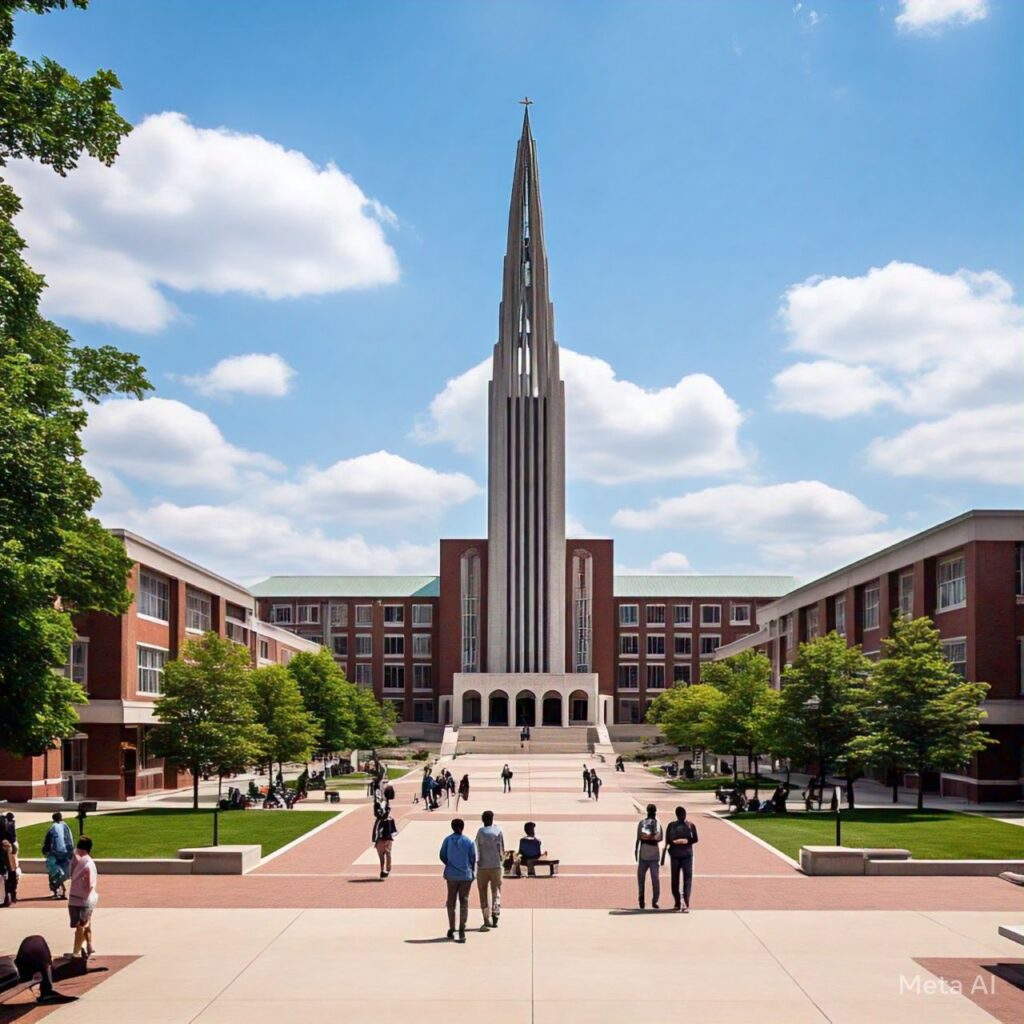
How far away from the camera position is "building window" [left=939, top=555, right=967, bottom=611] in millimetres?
50719

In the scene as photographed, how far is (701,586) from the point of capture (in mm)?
141375

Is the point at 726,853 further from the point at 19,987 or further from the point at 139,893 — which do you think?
the point at 19,987

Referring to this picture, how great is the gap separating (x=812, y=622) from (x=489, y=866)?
6163 centimetres

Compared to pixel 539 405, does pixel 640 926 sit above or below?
below

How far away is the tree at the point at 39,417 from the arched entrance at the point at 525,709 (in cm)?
9104

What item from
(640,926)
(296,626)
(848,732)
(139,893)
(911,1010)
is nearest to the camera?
(911,1010)

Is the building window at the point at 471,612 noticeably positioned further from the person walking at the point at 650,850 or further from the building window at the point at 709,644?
the person walking at the point at 650,850

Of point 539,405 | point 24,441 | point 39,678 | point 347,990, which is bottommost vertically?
point 347,990

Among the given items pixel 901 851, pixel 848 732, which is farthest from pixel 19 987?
pixel 848 732

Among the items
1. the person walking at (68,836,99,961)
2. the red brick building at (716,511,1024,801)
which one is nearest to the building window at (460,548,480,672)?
the red brick building at (716,511,1024,801)

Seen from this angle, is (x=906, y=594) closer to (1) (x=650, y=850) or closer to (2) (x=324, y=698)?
(2) (x=324, y=698)

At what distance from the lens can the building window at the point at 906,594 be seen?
57281 millimetres

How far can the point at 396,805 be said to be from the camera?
49156 millimetres

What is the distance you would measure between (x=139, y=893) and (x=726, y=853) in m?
14.0
